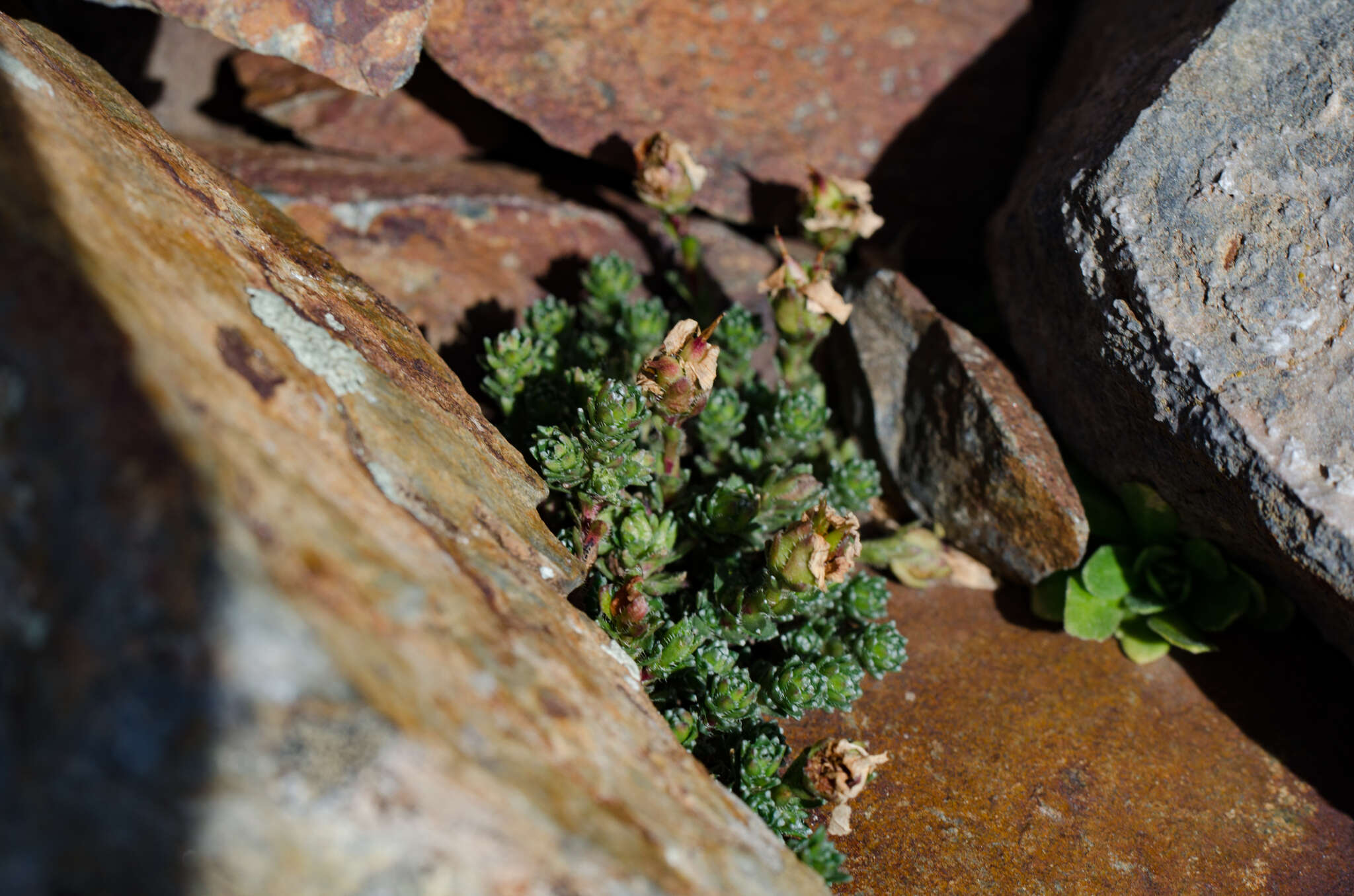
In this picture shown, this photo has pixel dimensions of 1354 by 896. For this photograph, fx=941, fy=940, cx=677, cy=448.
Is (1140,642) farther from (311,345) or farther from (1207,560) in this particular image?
(311,345)

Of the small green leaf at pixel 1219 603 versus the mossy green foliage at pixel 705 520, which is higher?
the small green leaf at pixel 1219 603

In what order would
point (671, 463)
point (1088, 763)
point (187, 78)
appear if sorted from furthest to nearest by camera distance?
1. point (187, 78)
2. point (671, 463)
3. point (1088, 763)

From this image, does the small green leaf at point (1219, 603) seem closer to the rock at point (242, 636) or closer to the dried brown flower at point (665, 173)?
the rock at point (242, 636)

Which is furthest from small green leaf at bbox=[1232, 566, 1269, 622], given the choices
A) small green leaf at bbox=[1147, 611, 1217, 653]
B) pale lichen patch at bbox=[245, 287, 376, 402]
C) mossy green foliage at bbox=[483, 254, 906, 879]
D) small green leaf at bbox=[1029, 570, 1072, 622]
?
pale lichen patch at bbox=[245, 287, 376, 402]

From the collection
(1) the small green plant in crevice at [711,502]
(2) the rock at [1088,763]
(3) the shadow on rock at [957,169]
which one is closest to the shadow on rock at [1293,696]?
(2) the rock at [1088,763]

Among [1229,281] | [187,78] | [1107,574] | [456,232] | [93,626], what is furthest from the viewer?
[187,78]

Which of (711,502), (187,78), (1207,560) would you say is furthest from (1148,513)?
(187,78)

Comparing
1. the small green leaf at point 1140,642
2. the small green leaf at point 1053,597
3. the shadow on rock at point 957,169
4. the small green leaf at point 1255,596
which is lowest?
the small green leaf at point 1053,597

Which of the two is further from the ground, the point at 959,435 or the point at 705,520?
the point at 959,435
